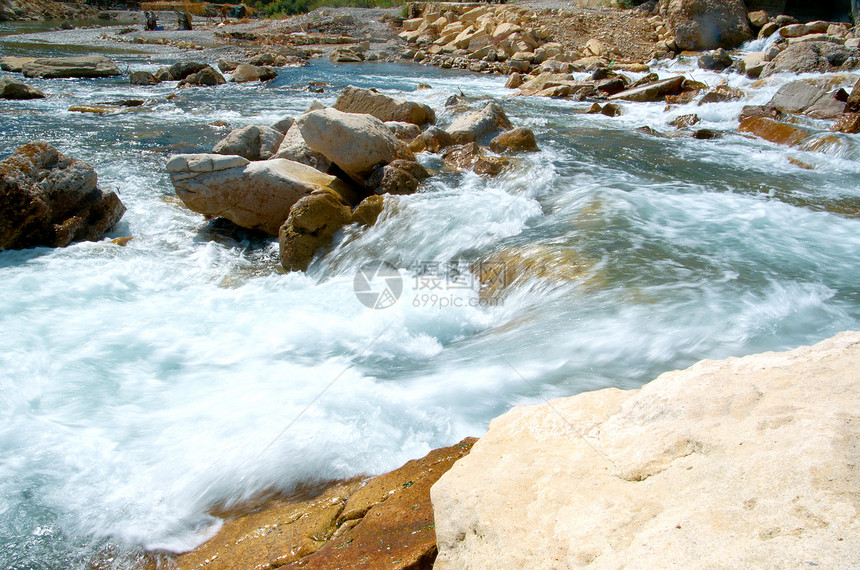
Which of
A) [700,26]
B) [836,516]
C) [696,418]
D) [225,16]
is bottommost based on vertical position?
[696,418]

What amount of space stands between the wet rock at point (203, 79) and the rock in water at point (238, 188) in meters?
11.6

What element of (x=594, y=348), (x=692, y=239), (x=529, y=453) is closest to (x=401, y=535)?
(x=529, y=453)

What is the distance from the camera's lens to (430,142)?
8227 millimetres

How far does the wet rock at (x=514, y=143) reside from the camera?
834cm

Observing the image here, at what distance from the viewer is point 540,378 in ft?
10.6

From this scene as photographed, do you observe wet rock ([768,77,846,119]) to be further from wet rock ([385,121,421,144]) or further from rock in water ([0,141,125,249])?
rock in water ([0,141,125,249])

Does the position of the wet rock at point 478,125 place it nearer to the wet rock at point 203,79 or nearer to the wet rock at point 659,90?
the wet rock at point 659,90

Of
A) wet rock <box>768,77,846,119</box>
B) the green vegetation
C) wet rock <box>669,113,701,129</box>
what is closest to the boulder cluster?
wet rock <box>669,113,701,129</box>

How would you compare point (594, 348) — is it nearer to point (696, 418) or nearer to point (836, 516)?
point (696, 418)

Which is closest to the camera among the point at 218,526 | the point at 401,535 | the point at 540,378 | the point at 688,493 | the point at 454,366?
the point at 688,493

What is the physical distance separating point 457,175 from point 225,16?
5557cm

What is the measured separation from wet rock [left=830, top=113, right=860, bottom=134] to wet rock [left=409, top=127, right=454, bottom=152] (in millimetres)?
7103

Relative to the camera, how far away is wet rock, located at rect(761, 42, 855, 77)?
38.8 feet

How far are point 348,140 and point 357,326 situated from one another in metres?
2.94
